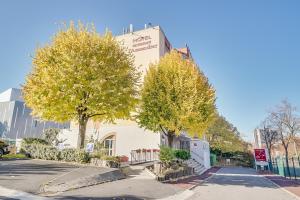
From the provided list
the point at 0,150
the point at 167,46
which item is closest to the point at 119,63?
the point at 0,150

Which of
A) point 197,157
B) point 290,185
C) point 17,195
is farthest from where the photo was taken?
point 197,157

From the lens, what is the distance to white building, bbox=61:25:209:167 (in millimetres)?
28672

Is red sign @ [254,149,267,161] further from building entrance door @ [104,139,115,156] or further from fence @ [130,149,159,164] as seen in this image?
building entrance door @ [104,139,115,156]

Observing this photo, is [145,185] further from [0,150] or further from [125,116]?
[0,150]

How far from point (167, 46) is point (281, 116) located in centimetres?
2544

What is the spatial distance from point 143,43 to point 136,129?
12.7 m

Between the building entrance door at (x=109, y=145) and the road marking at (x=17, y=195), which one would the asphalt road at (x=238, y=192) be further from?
the building entrance door at (x=109, y=145)

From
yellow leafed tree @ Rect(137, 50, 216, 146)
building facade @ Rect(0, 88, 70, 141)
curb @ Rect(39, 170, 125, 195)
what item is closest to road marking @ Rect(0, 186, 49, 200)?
curb @ Rect(39, 170, 125, 195)

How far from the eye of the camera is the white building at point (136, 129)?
94.1 ft

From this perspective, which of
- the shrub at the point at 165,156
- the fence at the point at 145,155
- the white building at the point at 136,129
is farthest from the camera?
the white building at the point at 136,129

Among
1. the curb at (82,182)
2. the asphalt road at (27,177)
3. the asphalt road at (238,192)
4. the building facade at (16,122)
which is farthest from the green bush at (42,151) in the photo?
the building facade at (16,122)

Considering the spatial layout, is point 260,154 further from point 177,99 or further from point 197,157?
point 177,99

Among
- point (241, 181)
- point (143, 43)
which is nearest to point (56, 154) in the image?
point (241, 181)

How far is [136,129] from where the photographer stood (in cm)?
2939
